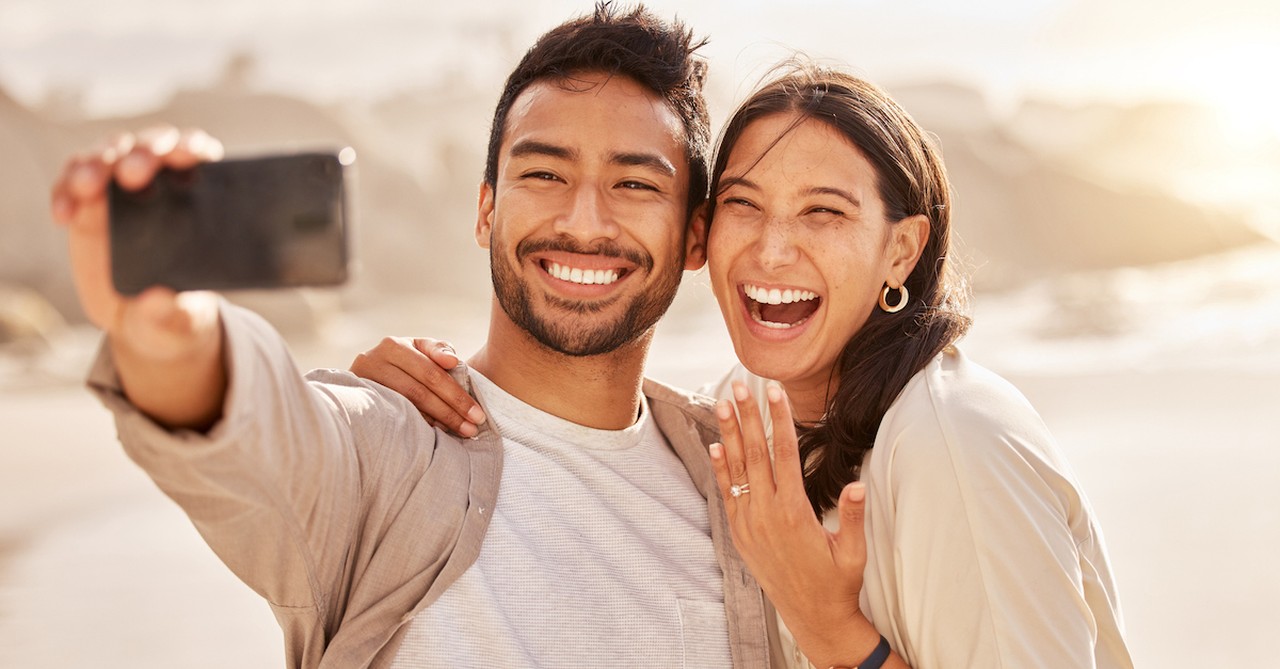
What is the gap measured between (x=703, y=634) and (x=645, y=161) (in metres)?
0.97

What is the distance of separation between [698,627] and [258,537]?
35.7 inches

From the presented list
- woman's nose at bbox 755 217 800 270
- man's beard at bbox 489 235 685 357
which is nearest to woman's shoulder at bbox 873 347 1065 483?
woman's nose at bbox 755 217 800 270

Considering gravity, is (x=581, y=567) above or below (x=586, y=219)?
below

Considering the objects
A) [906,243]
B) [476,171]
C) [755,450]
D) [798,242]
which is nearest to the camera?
[755,450]

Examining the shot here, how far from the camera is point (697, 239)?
2678mm

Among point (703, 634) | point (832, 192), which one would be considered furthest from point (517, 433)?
point (832, 192)

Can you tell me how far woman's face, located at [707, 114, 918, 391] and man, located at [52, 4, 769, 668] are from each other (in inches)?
5.4

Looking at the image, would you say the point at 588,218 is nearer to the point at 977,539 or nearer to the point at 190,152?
the point at 977,539

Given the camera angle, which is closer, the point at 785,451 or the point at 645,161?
the point at 785,451

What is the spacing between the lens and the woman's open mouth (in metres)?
2.47

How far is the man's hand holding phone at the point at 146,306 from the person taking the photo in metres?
1.30

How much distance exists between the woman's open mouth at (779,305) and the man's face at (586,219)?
7.4 inches

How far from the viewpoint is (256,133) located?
70.2ft

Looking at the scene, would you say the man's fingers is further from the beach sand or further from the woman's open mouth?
the beach sand
